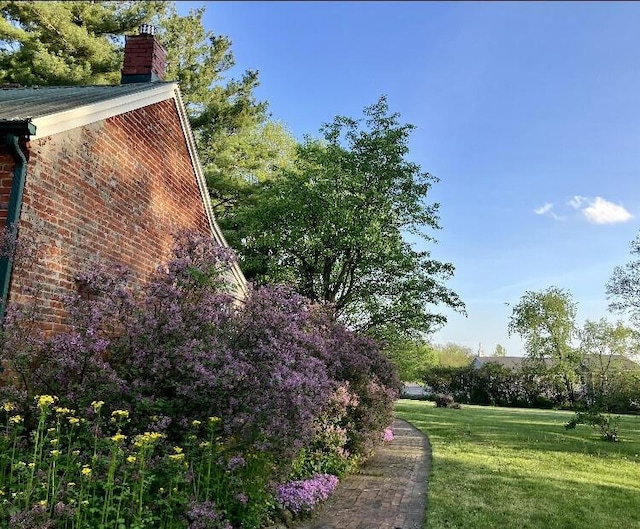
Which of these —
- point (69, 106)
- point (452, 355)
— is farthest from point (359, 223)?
point (452, 355)

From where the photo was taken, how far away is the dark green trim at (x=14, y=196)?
5531 mm

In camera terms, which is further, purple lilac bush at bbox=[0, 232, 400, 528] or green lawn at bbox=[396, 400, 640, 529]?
green lawn at bbox=[396, 400, 640, 529]

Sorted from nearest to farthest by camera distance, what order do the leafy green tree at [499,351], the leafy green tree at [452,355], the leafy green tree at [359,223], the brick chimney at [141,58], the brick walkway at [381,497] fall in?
the brick walkway at [381,497]
the brick chimney at [141,58]
the leafy green tree at [359,223]
the leafy green tree at [452,355]
the leafy green tree at [499,351]

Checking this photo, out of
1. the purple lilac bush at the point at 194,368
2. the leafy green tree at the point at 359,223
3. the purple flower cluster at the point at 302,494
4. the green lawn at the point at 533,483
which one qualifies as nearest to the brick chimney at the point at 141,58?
the leafy green tree at the point at 359,223

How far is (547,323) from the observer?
42188 millimetres

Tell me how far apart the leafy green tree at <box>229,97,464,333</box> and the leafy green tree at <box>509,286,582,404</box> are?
97.7ft

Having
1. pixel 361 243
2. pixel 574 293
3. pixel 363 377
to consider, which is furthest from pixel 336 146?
pixel 574 293

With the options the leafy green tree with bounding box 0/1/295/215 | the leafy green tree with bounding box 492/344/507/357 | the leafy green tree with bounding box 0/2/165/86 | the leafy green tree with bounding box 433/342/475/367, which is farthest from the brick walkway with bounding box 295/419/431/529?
the leafy green tree with bounding box 492/344/507/357

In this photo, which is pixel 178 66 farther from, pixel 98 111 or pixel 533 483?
pixel 533 483

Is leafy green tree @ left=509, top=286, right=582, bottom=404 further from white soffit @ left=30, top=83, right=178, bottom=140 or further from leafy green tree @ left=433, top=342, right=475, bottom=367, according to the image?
white soffit @ left=30, top=83, right=178, bottom=140

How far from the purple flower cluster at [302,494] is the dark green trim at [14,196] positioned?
3.60 m

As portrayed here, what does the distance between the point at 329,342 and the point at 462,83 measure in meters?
4.89

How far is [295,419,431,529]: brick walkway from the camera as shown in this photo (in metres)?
5.98

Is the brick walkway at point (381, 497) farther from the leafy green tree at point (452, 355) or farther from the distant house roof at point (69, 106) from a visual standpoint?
the leafy green tree at point (452, 355)
